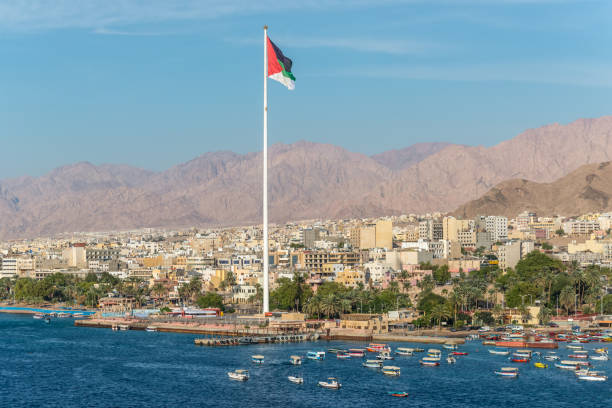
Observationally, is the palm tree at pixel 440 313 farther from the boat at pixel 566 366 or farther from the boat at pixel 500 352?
the boat at pixel 566 366

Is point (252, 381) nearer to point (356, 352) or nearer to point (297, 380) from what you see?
point (297, 380)

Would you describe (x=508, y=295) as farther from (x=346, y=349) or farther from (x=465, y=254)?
(x=465, y=254)

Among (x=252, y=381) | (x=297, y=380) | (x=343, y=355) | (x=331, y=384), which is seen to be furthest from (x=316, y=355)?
(x=331, y=384)

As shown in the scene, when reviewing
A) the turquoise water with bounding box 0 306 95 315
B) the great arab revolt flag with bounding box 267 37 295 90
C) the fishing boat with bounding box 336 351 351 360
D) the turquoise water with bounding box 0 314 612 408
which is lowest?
the turquoise water with bounding box 0 314 612 408

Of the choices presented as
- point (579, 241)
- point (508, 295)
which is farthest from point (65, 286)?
point (579, 241)

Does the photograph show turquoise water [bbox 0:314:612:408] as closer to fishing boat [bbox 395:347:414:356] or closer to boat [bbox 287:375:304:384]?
boat [bbox 287:375:304:384]

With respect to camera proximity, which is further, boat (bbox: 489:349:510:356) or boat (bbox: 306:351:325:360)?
boat (bbox: 489:349:510:356)

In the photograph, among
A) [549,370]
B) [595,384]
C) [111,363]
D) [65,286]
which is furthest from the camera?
[65,286]

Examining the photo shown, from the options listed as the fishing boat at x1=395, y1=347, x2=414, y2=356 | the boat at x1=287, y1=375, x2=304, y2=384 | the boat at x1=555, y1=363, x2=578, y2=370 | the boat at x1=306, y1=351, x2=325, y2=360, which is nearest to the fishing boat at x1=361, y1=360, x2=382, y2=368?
the boat at x1=306, y1=351, x2=325, y2=360
